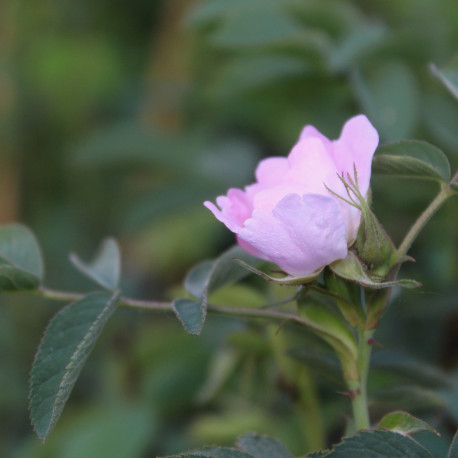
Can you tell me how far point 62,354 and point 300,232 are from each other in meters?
0.23

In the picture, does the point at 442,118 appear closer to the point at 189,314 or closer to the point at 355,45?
the point at 355,45

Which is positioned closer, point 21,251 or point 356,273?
point 356,273

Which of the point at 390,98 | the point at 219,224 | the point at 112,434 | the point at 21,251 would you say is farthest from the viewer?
the point at 219,224

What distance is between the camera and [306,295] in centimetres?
55

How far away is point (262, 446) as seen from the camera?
57cm

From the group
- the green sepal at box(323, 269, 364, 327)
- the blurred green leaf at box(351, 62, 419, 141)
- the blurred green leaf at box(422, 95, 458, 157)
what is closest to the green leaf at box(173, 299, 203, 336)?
the green sepal at box(323, 269, 364, 327)

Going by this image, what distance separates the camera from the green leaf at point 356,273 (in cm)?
49

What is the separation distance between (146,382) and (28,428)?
375 millimetres

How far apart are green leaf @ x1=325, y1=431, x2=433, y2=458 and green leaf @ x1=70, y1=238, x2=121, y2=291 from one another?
28cm

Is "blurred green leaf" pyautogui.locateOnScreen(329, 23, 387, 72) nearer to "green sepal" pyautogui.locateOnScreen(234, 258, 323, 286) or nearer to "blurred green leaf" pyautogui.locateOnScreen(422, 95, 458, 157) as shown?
"blurred green leaf" pyautogui.locateOnScreen(422, 95, 458, 157)

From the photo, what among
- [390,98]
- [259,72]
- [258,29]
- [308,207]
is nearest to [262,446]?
[308,207]

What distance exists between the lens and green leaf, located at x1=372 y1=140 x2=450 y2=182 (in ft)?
1.86

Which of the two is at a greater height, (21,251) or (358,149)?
(358,149)

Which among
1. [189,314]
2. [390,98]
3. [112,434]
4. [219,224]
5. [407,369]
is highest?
[390,98]
